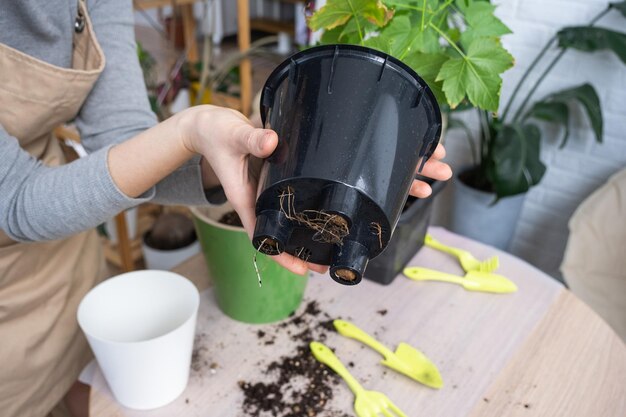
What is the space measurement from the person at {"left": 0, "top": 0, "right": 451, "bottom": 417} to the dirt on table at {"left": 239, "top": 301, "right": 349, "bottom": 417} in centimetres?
23

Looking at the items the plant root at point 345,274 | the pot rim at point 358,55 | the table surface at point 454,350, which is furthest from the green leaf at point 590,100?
the plant root at point 345,274

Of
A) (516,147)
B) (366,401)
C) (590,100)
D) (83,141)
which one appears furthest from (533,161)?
(83,141)

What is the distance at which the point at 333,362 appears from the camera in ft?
2.36

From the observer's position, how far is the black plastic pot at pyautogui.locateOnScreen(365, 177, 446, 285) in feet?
2.72

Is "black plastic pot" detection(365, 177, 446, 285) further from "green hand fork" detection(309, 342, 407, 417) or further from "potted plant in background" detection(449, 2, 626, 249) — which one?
"potted plant in background" detection(449, 2, 626, 249)

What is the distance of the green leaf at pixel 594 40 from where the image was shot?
4.36ft

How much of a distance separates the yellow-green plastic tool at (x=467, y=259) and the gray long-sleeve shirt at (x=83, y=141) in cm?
46

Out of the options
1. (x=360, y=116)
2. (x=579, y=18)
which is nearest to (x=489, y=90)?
(x=360, y=116)

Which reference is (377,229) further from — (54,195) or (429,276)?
(429,276)

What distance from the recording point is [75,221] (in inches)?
24.4

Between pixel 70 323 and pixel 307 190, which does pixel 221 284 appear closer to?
pixel 70 323

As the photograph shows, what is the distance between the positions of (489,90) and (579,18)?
1.18m

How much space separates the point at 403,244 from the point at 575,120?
104 centimetres

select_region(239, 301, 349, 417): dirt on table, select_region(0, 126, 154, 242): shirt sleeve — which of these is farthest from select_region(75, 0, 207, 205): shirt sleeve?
select_region(239, 301, 349, 417): dirt on table
